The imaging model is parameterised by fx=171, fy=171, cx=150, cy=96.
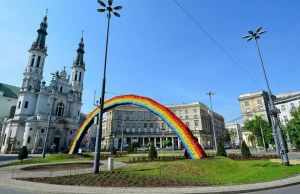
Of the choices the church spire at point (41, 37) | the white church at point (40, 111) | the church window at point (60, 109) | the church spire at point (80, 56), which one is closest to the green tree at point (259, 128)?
the white church at point (40, 111)

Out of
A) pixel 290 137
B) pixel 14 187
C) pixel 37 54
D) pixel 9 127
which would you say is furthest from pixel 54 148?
pixel 290 137

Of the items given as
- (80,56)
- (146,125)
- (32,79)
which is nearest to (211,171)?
(32,79)

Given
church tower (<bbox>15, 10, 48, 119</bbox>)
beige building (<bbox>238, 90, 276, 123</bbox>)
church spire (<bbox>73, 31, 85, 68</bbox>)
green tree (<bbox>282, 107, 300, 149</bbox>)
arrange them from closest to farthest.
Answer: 1. green tree (<bbox>282, 107, 300, 149</bbox>)
2. church tower (<bbox>15, 10, 48, 119</bbox>)
3. beige building (<bbox>238, 90, 276, 123</bbox>)
4. church spire (<bbox>73, 31, 85, 68</bbox>)

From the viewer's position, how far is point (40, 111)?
193ft

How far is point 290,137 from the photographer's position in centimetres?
3809

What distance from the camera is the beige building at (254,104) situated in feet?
217

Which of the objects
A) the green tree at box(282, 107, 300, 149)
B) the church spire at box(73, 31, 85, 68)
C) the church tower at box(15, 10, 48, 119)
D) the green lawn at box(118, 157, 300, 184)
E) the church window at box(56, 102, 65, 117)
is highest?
the church spire at box(73, 31, 85, 68)

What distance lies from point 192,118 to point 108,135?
40.3 metres

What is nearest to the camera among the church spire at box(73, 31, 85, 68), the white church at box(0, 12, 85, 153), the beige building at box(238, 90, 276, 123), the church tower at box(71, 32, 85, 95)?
the white church at box(0, 12, 85, 153)

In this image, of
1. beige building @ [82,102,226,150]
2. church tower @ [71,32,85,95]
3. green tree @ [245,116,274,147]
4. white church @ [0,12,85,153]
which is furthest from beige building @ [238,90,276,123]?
church tower @ [71,32,85,95]

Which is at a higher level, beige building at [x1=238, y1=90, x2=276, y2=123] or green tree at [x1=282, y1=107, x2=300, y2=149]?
beige building at [x1=238, y1=90, x2=276, y2=123]

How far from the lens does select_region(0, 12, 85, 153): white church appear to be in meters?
53.7

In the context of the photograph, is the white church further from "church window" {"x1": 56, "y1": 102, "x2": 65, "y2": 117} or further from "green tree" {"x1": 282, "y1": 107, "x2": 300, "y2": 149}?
"green tree" {"x1": 282, "y1": 107, "x2": 300, "y2": 149}

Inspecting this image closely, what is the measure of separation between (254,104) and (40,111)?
80297mm
